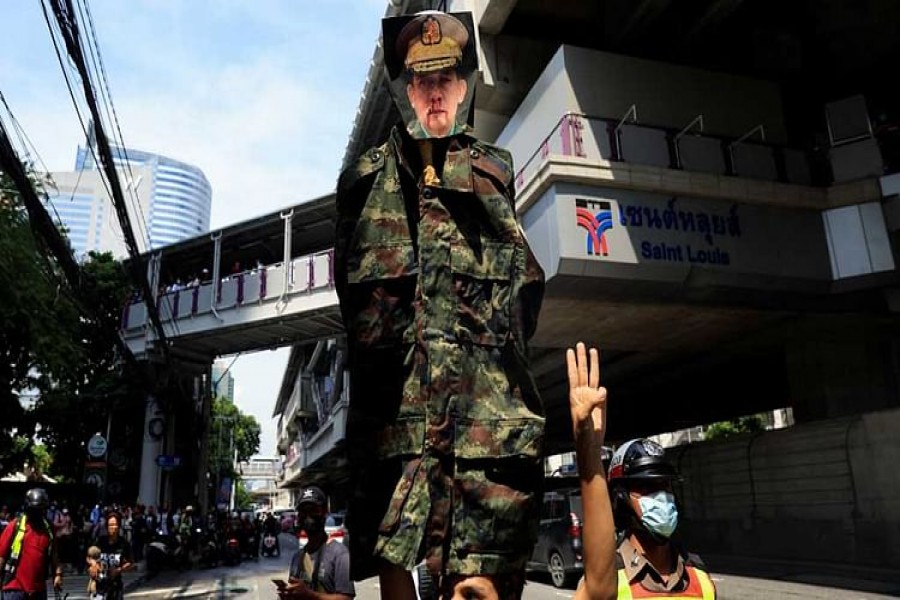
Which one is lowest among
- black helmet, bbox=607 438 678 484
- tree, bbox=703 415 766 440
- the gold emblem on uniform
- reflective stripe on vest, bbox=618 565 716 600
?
reflective stripe on vest, bbox=618 565 716 600

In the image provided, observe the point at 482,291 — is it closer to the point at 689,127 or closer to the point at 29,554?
the point at 29,554

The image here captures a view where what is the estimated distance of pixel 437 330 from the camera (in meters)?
1.73

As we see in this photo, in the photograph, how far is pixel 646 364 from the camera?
2122 centimetres

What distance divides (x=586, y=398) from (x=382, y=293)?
56cm

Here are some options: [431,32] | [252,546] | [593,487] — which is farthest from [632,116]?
[252,546]

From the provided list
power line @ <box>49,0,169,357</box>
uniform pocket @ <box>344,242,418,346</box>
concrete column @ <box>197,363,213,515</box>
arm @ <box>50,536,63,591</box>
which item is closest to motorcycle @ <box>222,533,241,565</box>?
concrete column @ <box>197,363,213,515</box>

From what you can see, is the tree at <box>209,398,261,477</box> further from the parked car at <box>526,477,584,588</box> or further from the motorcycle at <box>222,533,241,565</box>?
the parked car at <box>526,477,584,588</box>

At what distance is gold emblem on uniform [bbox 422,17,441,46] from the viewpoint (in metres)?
Answer: 1.94

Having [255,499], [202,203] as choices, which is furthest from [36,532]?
[255,499]

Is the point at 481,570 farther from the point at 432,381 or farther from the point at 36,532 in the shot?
the point at 36,532

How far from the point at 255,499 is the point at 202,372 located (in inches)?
4198

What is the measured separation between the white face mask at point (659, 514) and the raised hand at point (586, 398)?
1046 millimetres

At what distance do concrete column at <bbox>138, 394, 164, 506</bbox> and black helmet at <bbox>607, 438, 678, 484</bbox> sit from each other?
24.6 meters

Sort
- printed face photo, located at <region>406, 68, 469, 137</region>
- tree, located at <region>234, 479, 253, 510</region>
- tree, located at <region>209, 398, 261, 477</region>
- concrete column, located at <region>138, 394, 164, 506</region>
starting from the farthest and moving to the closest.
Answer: tree, located at <region>234, 479, 253, 510</region>, tree, located at <region>209, 398, 261, 477</region>, concrete column, located at <region>138, 394, 164, 506</region>, printed face photo, located at <region>406, 68, 469, 137</region>
